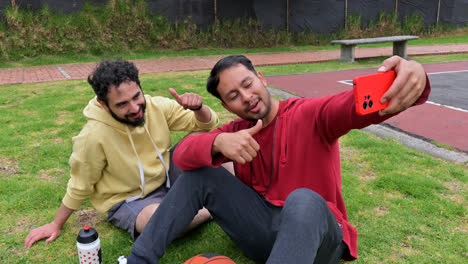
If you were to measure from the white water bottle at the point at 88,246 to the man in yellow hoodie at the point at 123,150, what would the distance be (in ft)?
1.27

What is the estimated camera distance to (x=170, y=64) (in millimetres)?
11961

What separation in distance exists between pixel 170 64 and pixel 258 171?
10120 millimetres

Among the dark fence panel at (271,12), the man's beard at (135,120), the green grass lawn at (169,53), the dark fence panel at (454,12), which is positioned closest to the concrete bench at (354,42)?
the green grass lawn at (169,53)

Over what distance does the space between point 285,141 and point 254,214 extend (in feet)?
1.43

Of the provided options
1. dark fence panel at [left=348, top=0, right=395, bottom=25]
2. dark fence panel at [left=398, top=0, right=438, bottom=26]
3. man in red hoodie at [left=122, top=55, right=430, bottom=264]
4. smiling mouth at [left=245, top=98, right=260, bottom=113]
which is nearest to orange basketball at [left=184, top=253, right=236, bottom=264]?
man in red hoodie at [left=122, top=55, right=430, bottom=264]

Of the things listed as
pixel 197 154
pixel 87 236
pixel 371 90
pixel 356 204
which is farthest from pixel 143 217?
pixel 371 90

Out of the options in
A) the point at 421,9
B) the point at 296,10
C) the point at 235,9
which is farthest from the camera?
the point at 421,9

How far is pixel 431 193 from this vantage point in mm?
3350

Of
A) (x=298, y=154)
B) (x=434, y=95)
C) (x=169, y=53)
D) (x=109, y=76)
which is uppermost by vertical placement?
(x=109, y=76)

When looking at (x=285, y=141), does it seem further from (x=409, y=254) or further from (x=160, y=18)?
(x=160, y=18)

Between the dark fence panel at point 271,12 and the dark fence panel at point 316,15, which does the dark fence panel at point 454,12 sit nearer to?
the dark fence panel at point 316,15

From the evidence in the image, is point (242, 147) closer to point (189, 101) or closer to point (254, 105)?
point (254, 105)

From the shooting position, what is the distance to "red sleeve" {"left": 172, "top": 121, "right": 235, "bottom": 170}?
82.1 inches

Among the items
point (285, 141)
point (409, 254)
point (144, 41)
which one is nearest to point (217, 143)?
point (285, 141)
